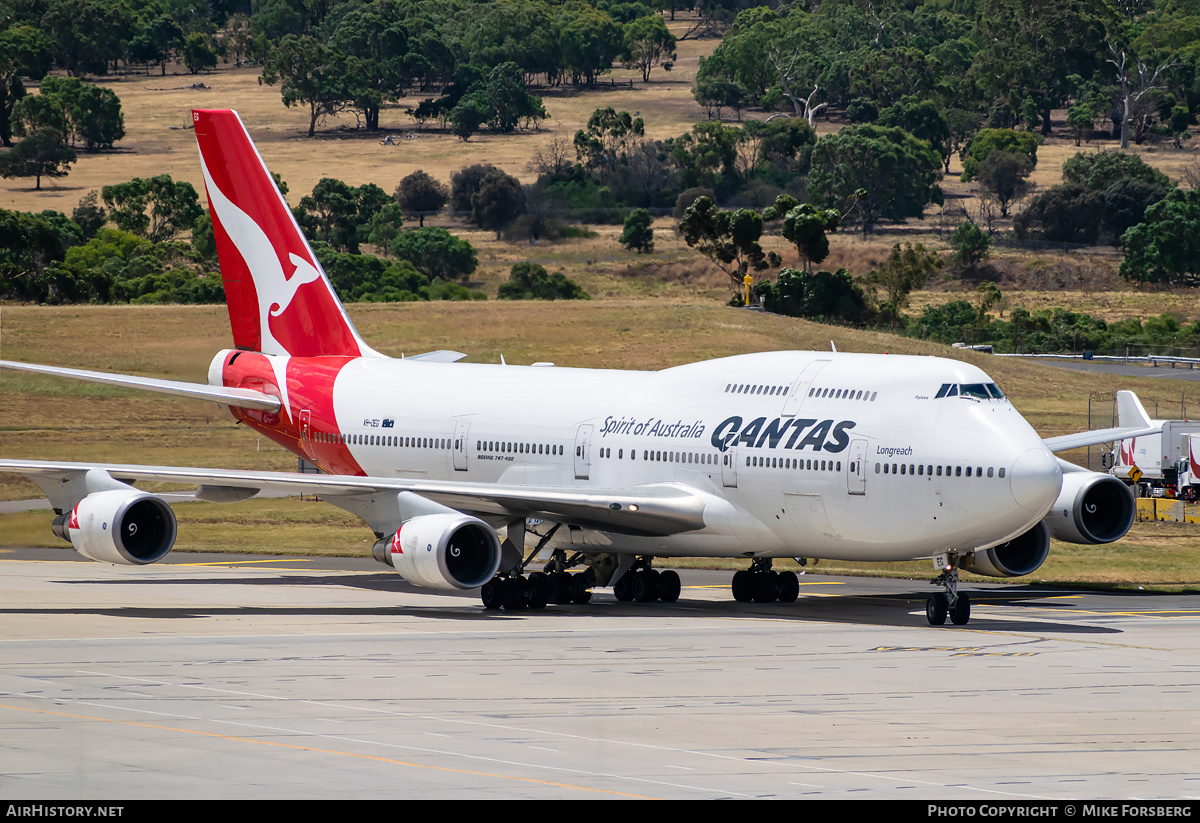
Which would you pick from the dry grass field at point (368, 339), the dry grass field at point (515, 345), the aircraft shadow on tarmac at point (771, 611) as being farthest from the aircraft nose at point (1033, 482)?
the dry grass field at point (515, 345)

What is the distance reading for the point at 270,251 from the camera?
1811 inches

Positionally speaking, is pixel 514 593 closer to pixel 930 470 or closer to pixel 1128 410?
pixel 930 470

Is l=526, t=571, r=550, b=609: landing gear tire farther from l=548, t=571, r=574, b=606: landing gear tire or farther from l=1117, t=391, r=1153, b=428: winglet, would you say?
l=1117, t=391, r=1153, b=428: winglet

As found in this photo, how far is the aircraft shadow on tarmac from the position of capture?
113 feet

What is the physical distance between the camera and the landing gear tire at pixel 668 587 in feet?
127

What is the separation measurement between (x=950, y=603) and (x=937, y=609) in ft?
0.96

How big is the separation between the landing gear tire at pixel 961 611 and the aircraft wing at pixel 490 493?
577cm

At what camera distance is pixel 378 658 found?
28797 mm

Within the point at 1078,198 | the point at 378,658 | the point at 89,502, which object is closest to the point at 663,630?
the point at 378,658

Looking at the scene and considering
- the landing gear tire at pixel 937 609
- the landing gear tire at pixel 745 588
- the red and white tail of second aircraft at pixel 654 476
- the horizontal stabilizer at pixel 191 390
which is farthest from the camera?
the horizontal stabilizer at pixel 191 390

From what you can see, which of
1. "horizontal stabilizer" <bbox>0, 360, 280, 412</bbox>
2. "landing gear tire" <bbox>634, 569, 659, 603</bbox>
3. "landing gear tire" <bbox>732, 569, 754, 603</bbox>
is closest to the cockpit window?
"landing gear tire" <bbox>732, 569, 754, 603</bbox>

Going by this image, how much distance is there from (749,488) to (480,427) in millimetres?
8731

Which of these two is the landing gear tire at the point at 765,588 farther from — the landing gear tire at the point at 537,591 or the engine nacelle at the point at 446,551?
the engine nacelle at the point at 446,551

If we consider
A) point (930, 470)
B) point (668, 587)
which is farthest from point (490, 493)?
point (930, 470)
